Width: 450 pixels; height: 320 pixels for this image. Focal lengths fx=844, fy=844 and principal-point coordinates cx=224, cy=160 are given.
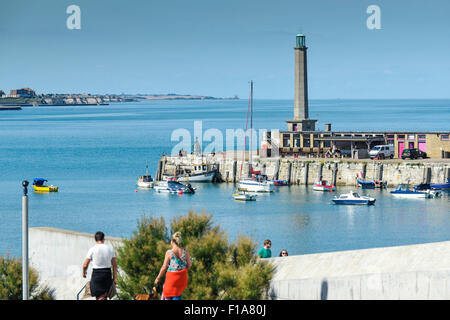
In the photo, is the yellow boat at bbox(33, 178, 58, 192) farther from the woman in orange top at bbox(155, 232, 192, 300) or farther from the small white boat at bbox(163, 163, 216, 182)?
the woman in orange top at bbox(155, 232, 192, 300)

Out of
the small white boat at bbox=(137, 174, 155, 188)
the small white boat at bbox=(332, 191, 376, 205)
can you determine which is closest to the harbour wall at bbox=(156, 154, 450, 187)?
the small white boat at bbox=(137, 174, 155, 188)

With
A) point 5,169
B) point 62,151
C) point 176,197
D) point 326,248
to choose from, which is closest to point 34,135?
point 62,151

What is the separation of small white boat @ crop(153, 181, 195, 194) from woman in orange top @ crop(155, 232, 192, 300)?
58204mm

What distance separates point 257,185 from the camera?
69.0 metres

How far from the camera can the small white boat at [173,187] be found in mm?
71000

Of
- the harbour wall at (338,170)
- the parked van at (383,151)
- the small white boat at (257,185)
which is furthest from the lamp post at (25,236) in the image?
the parked van at (383,151)

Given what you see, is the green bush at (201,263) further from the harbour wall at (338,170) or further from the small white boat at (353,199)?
the harbour wall at (338,170)

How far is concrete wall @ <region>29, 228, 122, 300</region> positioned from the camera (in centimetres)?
1744

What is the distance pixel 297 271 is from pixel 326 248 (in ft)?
95.7

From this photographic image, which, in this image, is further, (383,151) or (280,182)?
(383,151)

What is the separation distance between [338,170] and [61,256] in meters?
52.4

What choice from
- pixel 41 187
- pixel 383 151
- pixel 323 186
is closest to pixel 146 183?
pixel 41 187

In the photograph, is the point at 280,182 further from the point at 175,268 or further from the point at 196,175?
the point at 175,268
